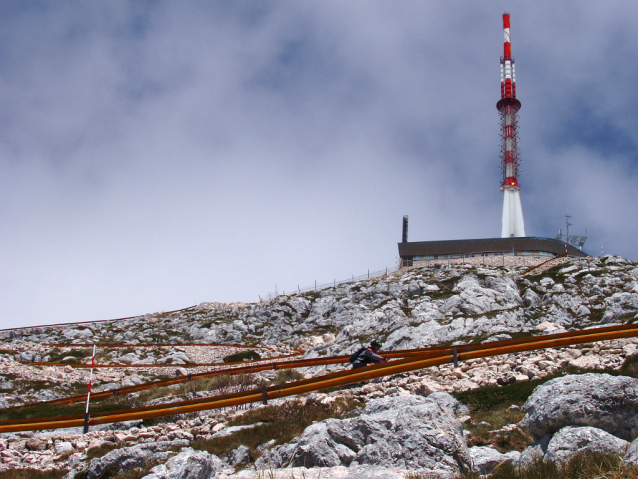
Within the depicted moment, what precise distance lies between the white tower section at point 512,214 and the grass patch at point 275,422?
6370 cm

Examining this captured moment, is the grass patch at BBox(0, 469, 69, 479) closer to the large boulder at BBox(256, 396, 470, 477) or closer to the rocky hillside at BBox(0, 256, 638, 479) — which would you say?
the rocky hillside at BBox(0, 256, 638, 479)

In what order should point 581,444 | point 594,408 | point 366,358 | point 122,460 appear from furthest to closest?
point 366,358
point 122,460
point 594,408
point 581,444

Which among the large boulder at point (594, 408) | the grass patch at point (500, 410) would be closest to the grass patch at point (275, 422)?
the grass patch at point (500, 410)

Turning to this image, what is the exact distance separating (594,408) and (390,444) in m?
2.84

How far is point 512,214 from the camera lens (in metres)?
71.2

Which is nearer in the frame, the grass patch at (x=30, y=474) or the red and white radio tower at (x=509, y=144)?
the grass patch at (x=30, y=474)

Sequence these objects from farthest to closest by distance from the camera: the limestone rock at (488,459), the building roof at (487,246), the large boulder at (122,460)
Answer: the building roof at (487,246)
the large boulder at (122,460)
the limestone rock at (488,459)

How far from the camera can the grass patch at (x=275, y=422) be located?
9984 mm

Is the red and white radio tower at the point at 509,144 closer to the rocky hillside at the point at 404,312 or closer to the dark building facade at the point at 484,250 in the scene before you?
the dark building facade at the point at 484,250

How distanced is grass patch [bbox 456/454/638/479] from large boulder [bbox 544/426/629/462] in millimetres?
279

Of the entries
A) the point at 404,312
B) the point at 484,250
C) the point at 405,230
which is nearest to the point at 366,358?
the point at 404,312

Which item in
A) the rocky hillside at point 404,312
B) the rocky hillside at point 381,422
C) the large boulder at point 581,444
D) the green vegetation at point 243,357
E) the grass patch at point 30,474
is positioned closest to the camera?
the large boulder at point 581,444

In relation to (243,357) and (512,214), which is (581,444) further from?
(512,214)

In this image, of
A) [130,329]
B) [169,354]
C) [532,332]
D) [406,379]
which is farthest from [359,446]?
[130,329]
